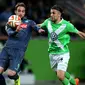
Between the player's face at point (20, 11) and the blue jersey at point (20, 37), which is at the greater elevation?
the player's face at point (20, 11)

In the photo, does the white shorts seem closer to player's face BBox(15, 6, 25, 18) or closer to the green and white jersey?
the green and white jersey

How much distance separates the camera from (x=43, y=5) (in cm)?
2077

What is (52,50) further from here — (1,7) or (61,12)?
(1,7)

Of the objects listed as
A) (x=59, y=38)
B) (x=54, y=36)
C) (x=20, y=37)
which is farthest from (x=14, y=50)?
(x=59, y=38)

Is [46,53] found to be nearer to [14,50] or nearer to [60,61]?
[60,61]

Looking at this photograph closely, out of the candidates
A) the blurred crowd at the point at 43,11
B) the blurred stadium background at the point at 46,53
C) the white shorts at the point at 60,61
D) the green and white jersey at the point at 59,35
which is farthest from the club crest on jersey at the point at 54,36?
the blurred crowd at the point at 43,11

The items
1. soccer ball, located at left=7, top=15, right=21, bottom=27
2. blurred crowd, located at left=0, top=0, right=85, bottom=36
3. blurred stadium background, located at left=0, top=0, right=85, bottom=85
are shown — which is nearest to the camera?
soccer ball, located at left=7, top=15, right=21, bottom=27

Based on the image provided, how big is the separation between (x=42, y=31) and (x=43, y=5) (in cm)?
782

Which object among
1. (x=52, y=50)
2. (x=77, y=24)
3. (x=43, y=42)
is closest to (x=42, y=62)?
(x=43, y=42)

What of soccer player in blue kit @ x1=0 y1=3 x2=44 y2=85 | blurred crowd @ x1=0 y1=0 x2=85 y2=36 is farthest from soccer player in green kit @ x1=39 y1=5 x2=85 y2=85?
blurred crowd @ x1=0 y1=0 x2=85 y2=36

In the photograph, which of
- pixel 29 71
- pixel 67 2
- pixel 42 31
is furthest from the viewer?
pixel 67 2

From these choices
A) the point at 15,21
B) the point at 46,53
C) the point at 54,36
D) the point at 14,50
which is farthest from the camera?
the point at 46,53

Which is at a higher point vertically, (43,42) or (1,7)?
(1,7)

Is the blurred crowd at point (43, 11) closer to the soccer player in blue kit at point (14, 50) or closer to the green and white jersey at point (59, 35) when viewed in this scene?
the green and white jersey at point (59, 35)
